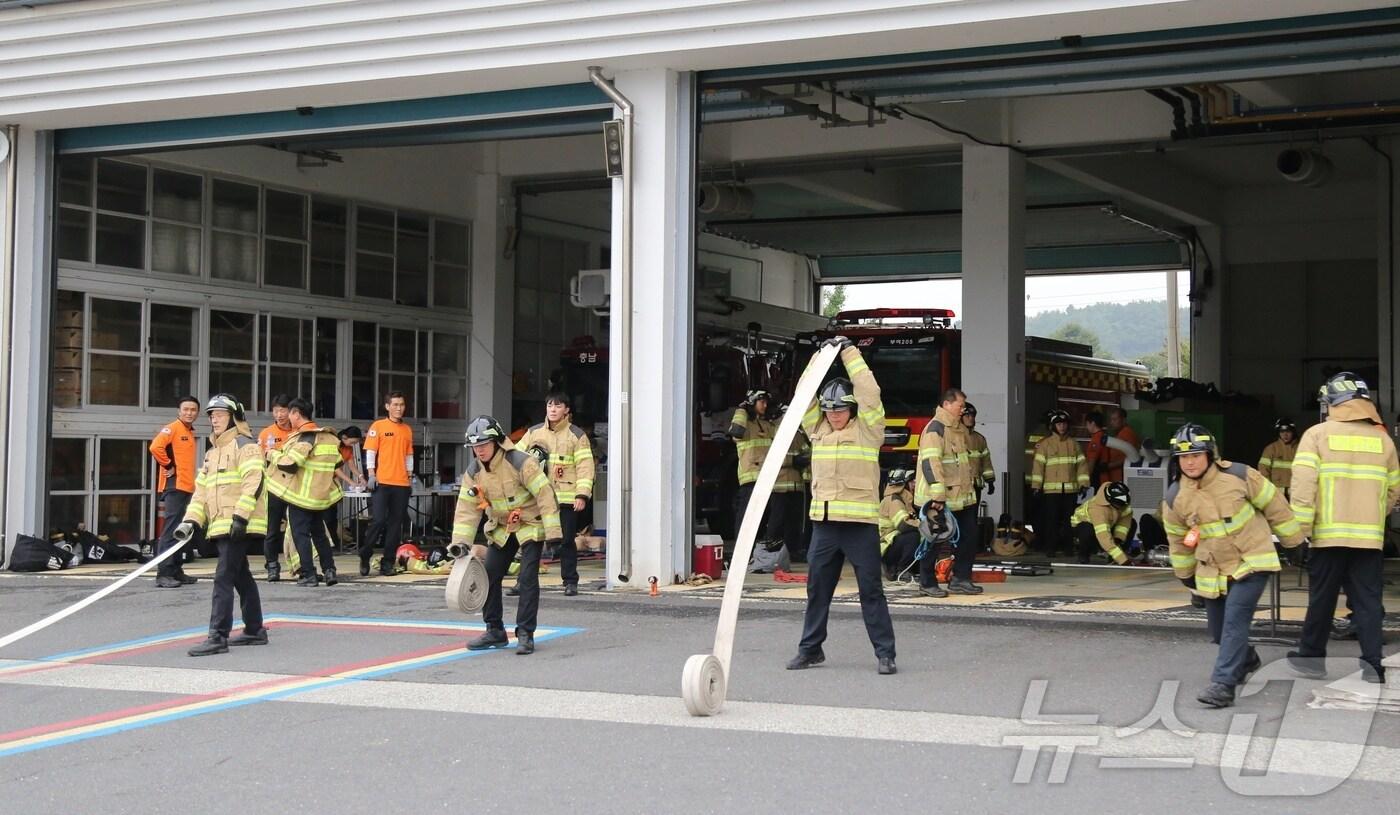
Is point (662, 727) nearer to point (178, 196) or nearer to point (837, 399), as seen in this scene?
point (837, 399)

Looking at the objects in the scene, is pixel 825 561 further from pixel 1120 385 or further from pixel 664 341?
pixel 1120 385

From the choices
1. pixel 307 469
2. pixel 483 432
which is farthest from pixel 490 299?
pixel 483 432

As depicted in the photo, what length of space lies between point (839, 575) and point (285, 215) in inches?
568

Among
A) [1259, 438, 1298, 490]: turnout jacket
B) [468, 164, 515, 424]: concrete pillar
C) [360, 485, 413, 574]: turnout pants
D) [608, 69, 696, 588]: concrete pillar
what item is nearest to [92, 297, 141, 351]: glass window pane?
[360, 485, 413, 574]: turnout pants

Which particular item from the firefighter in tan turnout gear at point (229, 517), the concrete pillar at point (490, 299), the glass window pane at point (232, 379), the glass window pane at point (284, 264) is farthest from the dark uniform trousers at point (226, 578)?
the concrete pillar at point (490, 299)

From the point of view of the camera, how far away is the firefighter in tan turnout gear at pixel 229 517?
10820mm

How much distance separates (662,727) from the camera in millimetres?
7953

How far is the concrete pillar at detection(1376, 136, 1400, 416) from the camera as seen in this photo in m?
23.2

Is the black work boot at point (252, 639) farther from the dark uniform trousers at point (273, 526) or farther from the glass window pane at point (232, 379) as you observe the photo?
the glass window pane at point (232, 379)

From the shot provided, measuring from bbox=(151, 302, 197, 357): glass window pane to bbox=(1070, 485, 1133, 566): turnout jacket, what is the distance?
464 inches

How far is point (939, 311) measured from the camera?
876 inches

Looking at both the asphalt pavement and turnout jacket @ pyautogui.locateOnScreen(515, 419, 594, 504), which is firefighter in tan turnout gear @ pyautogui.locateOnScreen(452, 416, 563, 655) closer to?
the asphalt pavement

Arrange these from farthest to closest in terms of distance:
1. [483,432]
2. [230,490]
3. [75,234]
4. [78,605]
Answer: [75,234], [230,490], [483,432], [78,605]

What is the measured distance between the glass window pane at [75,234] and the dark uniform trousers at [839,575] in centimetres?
1281
